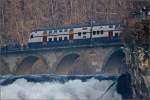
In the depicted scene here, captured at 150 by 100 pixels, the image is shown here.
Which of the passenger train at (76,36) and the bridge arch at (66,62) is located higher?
the passenger train at (76,36)

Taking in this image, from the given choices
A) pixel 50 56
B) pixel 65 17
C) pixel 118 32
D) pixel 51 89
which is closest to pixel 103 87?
pixel 51 89

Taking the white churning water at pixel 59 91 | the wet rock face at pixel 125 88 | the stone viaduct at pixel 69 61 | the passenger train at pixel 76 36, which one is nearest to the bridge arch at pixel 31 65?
the stone viaduct at pixel 69 61

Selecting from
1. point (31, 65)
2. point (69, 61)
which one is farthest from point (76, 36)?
point (31, 65)

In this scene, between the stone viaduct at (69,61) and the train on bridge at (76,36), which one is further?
the stone viaduct at (69,61)

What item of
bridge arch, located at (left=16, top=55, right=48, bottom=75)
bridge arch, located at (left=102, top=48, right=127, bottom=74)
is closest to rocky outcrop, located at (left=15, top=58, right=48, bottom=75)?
bridge arch, located at (left=16, top=55, right=48, bottom=75)

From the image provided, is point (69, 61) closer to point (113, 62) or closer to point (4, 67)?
point (113, 62)

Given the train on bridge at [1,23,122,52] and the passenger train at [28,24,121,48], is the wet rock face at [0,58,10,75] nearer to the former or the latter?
the train on bridge at [1,23,122,52]

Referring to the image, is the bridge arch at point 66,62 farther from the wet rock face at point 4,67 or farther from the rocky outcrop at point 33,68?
the wet rock face at point 4,67
